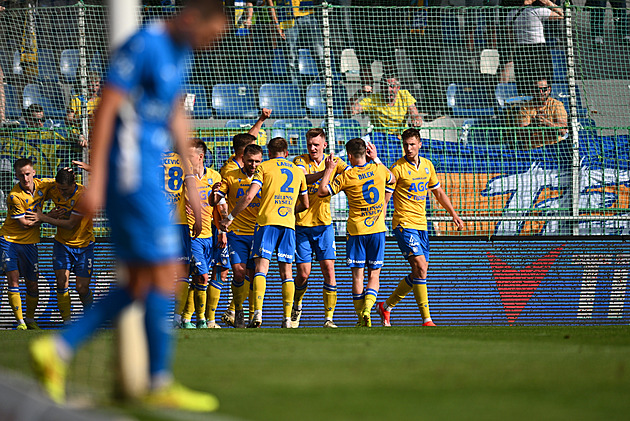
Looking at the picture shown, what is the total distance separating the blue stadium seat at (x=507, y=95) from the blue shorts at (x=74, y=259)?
760 cm

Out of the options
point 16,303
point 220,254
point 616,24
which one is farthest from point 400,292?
point 616,24

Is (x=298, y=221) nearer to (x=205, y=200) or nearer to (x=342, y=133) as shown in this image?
(x=205, y=200)

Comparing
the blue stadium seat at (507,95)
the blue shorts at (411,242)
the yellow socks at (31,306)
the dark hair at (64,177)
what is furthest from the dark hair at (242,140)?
the blue stadium seat at (507,95)

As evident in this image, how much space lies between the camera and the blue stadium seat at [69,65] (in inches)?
527

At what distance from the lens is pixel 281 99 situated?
14.7 metres

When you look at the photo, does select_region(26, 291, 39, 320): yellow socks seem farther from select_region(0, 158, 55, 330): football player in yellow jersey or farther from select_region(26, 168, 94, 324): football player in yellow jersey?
select_region(26, 168, 94, 324): football player in yellow jersey

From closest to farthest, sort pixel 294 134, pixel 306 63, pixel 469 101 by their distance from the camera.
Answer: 1. pixel 294 134
2. pixel 306 63
3. pixel 469 101

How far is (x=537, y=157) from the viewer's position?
13141 mm

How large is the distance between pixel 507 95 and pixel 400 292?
16.8 feet

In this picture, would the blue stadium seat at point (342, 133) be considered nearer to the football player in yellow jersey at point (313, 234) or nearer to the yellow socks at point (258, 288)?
the football player in yellow jersey at point (313, 234)

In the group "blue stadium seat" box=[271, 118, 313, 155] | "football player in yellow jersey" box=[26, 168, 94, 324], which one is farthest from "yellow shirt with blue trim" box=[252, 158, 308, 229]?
"football player in yellow jersey" box=[26, 168, 94, 324]

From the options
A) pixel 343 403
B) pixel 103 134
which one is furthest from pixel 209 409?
pixel 103 134

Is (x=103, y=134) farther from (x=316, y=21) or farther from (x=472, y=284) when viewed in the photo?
(x=316, y=21)

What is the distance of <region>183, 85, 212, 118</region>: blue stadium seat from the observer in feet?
46.1
